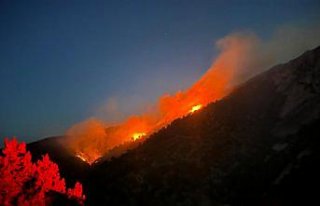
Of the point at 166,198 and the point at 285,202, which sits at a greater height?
the point at 166,198

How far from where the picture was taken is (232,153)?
7119 centimetres

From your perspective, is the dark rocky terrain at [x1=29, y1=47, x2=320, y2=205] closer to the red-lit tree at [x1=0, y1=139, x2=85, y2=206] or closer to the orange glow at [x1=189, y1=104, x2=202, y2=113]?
the red-lit tree at [x1=0, y1=139, x2=85, y2=206]

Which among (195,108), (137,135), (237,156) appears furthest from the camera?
(137,135)

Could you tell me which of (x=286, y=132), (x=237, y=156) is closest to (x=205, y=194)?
(x=237, y=156)

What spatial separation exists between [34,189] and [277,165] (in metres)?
38.3

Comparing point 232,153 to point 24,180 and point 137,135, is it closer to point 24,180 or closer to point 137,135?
point 24,180

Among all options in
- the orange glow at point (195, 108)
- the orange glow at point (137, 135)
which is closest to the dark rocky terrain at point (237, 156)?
the orange glow at point (195, 108)

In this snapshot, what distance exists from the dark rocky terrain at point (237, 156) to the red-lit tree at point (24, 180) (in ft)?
25.1

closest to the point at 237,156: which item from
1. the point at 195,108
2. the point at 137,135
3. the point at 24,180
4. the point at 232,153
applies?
the point at 232,153

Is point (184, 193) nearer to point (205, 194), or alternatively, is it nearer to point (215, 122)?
point (205, 194)

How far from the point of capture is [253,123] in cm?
8062

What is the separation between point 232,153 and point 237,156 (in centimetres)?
157

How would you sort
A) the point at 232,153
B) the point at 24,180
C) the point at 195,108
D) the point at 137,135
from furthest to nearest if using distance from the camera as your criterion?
1. the point at 137,135
2. the point at 195,108
3. the point at 232,153
4. the point at 24,180

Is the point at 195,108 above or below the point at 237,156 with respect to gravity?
above
